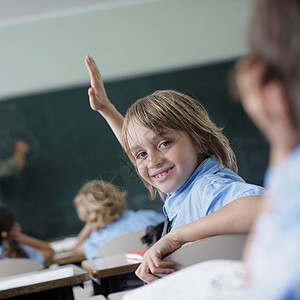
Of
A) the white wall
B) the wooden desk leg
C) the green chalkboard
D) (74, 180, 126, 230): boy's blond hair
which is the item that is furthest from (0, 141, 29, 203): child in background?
the wooden desk leg

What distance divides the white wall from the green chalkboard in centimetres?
26

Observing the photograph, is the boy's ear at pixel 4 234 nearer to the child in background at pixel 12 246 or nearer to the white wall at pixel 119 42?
the child in background at pixel 12 246

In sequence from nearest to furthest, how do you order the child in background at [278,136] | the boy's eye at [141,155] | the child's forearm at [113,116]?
the child in background at [278,136]
the boy's eye at [141,155]
the child's forearm at [113,116]

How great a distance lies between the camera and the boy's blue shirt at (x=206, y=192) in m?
1.23

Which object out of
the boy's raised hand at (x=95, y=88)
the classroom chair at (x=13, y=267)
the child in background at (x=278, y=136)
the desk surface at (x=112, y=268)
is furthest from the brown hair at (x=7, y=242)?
the child in background at (x=278, y=136)

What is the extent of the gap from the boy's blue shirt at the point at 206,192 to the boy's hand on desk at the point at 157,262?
0.16 metres

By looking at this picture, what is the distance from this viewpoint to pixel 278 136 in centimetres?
56

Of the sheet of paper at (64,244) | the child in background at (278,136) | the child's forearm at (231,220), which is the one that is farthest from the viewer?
the sheet of paper at (64,244)

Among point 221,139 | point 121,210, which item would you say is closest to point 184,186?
point 221,139

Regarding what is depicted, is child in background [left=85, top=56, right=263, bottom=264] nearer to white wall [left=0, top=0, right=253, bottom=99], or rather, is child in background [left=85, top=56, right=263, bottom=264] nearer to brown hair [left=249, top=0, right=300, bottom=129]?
Answer: brown hair [left=249, top=0, right=300, bottom=129]

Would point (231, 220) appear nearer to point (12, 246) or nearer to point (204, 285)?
point (204, 285)

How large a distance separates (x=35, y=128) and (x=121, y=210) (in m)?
2.25

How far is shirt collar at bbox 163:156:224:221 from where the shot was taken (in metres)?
1.57

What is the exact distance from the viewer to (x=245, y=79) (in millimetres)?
586
